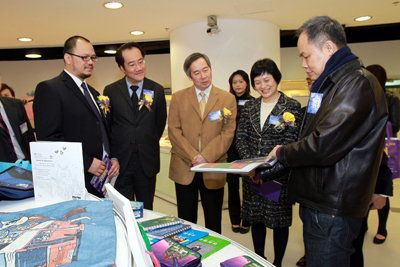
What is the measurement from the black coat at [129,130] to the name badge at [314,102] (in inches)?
50.4

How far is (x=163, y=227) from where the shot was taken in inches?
50.5

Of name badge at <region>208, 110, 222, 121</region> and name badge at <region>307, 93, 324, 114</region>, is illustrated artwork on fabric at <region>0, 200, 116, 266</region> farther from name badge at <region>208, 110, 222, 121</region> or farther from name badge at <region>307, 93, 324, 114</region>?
name badge at <region>208, 110, 222, 121</region>

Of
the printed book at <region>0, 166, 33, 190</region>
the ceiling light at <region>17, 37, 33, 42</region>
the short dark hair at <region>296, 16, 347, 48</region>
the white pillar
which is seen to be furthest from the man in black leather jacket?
the ceiling light at <region>17, 37, 33, 42</region>

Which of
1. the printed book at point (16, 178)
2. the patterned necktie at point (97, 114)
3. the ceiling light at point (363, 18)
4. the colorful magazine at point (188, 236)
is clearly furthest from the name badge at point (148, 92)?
Answer: the ceiling light at point (363, 18)

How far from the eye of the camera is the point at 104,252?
649 mm

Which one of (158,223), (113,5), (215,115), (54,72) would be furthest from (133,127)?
(54,72)

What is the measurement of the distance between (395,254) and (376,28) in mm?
4650

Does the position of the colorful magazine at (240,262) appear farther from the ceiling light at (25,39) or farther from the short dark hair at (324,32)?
the ceiling light at (25,39)

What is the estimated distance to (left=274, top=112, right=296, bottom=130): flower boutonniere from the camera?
7.11ft

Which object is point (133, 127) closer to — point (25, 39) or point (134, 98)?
point (134, 98)

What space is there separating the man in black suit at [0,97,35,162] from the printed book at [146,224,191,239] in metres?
1.58

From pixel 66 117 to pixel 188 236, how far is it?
1.25 metres

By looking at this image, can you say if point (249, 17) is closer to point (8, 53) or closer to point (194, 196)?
point (194, 196)

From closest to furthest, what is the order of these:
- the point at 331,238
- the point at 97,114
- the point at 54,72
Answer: the point at 331,238 → the point at 97,114 → the point at 54,72
